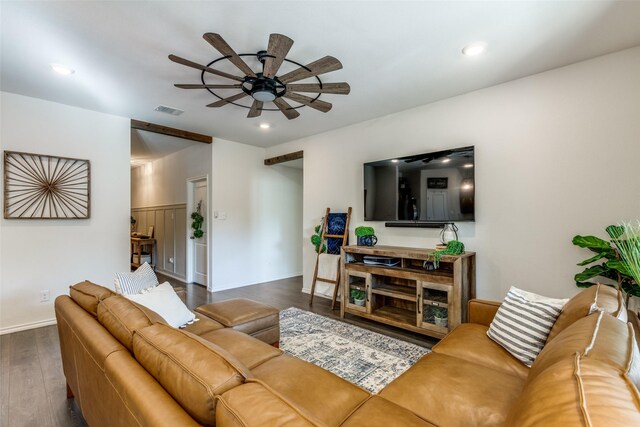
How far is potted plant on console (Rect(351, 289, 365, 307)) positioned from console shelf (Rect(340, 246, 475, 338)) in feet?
0.04

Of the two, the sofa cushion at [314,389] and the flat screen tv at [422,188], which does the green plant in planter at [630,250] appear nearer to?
the flat screen tv at [422,188]

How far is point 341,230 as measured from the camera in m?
4.39

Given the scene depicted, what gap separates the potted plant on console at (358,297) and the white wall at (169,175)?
3.32 metres

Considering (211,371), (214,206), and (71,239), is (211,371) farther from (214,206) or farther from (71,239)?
(214,206)

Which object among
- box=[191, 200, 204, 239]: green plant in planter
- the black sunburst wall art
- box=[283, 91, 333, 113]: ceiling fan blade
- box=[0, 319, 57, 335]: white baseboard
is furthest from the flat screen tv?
box=[0, 319, 57, 335]: white baseboard

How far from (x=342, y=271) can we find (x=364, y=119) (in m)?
2.14

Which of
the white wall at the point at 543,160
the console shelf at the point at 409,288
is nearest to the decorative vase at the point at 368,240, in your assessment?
the console shelf at the point at 409,288

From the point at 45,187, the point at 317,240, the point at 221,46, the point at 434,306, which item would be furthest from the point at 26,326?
the point at 434,306

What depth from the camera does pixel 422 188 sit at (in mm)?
3412

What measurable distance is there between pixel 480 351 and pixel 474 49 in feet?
7.50

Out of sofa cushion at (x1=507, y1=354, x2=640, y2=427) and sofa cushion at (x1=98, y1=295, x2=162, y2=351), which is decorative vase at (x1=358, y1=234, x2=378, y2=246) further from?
sofa cushion at (x1=507, y1=354, x2=640, y2=427)

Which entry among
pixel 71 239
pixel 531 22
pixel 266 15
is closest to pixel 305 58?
pixel 266 15

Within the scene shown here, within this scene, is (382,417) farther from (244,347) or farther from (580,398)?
(244,347)

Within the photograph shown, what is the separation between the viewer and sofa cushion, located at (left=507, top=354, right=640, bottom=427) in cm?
55
